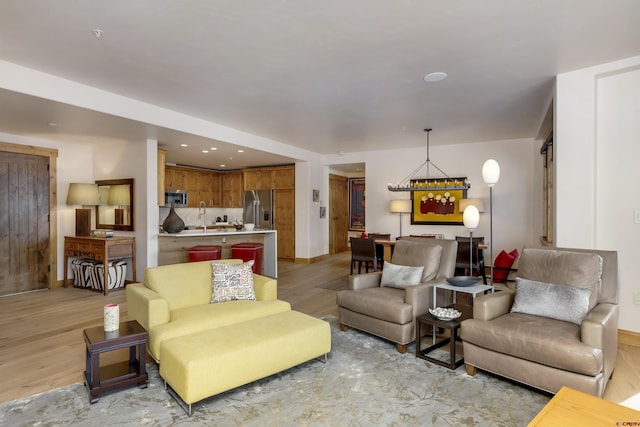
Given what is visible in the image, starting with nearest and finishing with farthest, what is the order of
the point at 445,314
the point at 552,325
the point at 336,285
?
the point at 552,325
the point at 445,314
the point at 336,285

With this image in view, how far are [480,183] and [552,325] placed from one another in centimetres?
492

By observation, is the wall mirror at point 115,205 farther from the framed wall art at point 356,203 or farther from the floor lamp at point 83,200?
the framed wall art at point 356,203

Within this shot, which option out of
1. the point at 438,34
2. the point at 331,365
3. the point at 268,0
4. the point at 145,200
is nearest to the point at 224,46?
the point at 268,0

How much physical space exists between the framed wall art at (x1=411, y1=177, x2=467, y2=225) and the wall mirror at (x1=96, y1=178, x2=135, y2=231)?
206 inches

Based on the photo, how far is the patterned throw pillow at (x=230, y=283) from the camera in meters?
3.30

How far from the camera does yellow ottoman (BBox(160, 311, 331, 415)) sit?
2.16m

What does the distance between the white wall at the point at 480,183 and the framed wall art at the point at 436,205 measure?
4.9 inches

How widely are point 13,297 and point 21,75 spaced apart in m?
3.54

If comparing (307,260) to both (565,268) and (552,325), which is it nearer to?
(565,268)

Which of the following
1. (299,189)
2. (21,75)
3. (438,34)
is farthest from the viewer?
(299,189)

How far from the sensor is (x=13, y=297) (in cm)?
518

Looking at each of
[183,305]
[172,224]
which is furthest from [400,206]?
[183,305]

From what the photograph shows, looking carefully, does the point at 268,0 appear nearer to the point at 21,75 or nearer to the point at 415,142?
the point at 21,75

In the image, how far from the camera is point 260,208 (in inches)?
350
